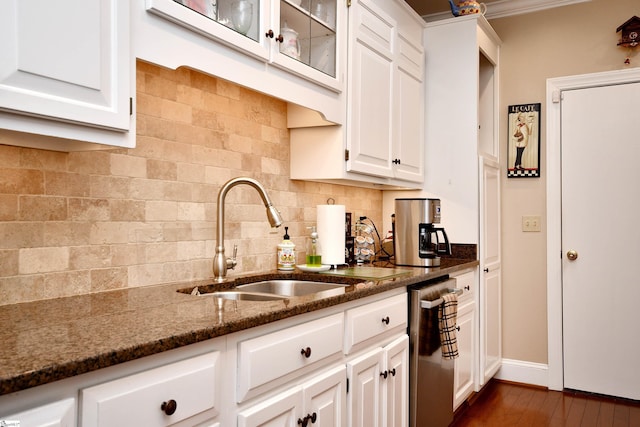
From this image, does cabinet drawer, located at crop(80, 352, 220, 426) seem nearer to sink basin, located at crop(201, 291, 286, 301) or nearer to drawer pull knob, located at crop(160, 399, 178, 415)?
drawer pull knob, located at crop(160, 399, 178, 415)

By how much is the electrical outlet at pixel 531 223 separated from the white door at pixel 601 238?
18 cm

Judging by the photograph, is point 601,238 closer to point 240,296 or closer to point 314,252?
point 314,252

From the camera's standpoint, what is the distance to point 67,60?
46.8 inches

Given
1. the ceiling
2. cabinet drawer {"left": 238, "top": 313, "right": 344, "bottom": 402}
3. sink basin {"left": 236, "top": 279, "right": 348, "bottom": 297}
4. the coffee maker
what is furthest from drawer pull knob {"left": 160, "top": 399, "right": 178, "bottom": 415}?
the ceiling

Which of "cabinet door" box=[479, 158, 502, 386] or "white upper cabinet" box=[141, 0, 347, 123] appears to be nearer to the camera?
"white upper cabinet" box=[141, 0, 347, 123]

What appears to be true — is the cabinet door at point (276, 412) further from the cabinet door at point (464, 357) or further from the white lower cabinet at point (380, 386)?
the cabinet door at point (464, 357)

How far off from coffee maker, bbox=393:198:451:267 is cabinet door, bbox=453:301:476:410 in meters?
0.41

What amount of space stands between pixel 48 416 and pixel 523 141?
3574 mm

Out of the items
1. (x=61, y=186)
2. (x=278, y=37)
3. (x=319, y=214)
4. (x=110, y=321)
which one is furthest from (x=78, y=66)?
(x=319, y=214)

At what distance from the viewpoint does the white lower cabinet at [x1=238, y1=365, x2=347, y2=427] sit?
1.36 meters

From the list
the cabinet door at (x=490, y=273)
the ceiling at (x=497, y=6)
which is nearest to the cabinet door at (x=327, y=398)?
the cabinet door at (x=490, y=273)

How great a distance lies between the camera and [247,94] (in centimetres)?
230

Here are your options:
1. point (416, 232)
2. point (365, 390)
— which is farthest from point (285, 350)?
point (416, 232)

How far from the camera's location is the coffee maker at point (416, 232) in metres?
2.85
